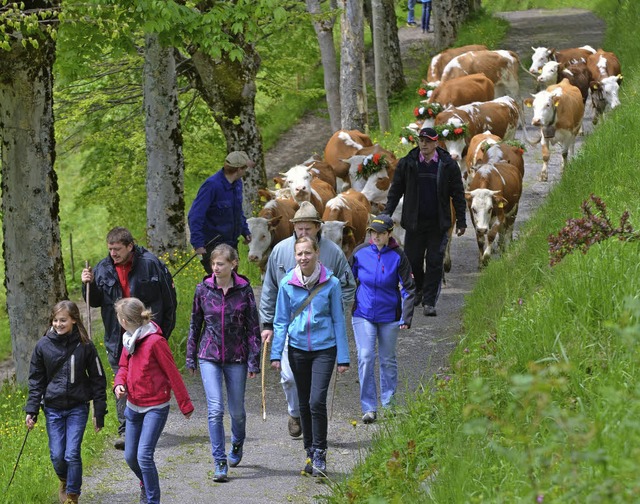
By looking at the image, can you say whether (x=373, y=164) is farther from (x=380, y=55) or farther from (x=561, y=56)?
(x=561, y=56)

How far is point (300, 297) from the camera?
8.85 m

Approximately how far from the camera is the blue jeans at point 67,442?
827cm

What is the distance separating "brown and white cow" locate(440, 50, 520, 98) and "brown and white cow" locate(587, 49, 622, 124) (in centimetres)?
193

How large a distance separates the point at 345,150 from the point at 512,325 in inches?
489

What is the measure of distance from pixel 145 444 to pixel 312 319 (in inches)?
64.7

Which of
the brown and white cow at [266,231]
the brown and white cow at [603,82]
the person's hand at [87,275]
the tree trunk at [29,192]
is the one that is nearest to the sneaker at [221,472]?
the person's hand at [87,275]

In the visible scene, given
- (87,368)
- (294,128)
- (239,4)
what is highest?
(239,4)

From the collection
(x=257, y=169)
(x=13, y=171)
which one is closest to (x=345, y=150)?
(x=257, y=169)

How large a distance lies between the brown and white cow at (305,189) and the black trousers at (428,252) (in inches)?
142

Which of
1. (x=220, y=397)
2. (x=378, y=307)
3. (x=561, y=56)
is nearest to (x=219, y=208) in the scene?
(x=378, y=307)

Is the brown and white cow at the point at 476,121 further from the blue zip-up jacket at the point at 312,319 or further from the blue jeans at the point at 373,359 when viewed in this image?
the blue zip-up jacket at the point at 312,319

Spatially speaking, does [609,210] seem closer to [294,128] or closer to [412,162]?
[412,162]

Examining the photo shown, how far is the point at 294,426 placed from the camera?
9.87 metres

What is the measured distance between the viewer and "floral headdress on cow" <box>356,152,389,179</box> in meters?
18.0
